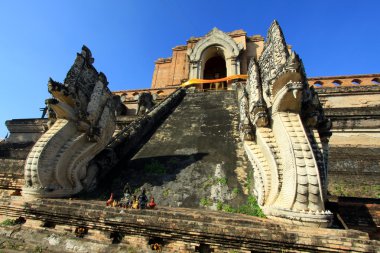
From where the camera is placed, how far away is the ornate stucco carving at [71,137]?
4.93m

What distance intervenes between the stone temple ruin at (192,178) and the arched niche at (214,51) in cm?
1313

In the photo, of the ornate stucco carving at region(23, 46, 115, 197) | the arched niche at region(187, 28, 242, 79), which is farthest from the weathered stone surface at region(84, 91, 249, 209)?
the arched niche at region(187, 28, 242, 79)

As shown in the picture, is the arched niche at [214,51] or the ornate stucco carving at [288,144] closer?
the ornate stucco carving at [288,144]

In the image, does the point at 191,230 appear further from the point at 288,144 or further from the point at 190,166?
the point at 190,166

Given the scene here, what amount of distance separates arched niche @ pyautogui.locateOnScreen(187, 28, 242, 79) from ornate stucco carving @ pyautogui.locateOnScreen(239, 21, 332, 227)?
612 inches

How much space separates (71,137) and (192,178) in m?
2.86

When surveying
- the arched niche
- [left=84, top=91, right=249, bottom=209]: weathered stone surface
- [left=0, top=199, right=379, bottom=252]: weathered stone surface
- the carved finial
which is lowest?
[left=0, top=199, right=379, bottom=252]: weathered stone surface

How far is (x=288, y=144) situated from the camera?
13.3 feet

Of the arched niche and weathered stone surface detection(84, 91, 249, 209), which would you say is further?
the arched niche

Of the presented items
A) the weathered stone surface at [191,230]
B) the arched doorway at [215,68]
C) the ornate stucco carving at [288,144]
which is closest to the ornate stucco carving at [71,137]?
the weathered stone surface at [191,230]

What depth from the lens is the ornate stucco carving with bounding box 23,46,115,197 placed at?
4.93 m

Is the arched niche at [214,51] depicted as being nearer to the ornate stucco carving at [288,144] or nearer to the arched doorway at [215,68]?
the arched doorway at [215,68]

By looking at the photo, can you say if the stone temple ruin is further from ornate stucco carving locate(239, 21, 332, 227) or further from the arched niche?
the arched niche

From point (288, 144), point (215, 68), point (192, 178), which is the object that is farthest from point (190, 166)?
point (215, 68)
